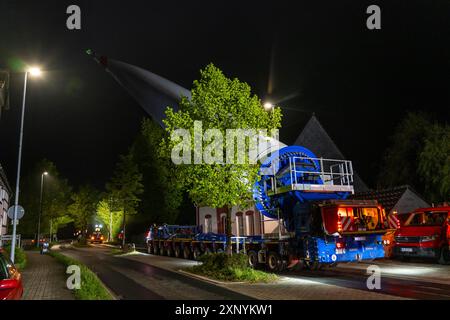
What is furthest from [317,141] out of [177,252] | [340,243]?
[340,243]

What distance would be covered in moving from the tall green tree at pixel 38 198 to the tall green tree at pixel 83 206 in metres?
7.37

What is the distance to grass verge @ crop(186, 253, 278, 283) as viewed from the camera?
1305 cm

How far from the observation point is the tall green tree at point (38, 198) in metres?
44.7

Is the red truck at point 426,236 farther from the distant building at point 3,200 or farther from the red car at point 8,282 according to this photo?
the distant building at point 3,200

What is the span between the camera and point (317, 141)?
122 ft

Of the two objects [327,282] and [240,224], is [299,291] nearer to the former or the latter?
[327,282]

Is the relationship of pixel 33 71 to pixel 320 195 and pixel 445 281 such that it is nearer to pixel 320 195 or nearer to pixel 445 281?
pixel 320 195

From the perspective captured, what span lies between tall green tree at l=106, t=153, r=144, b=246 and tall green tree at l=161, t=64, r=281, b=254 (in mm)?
25903

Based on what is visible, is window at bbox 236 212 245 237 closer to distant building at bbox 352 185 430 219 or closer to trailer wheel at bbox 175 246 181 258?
trailer wheel at bbox 175 246 181 258

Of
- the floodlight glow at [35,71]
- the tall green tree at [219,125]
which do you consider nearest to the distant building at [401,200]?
the tall green tree at [219,125]

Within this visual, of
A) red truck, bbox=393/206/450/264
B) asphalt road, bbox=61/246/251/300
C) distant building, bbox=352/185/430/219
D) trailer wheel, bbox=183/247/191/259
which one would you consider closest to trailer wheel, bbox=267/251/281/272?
asphalt road, bbox=61/246/251/300

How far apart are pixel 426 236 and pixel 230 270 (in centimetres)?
940
